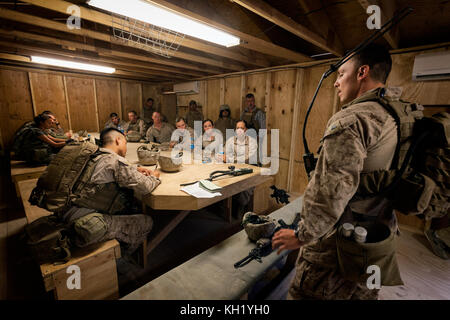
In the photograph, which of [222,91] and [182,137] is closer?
[182,137]

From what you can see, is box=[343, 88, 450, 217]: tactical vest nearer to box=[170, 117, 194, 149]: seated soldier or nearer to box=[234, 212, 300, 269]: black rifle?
box=[234, 212, 300, 269]: black rifle

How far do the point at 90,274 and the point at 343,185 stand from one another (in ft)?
6.12

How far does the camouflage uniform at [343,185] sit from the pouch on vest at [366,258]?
3.1 inches

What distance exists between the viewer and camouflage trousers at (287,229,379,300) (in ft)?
3.50

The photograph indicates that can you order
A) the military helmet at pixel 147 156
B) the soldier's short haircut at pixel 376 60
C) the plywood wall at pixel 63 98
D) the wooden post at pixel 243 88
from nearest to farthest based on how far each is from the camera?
the soldier's short haircut at pixel 376 60 < the military helmet at pixel 147 156 < the wooden post at pixel 243 88 < the plywood wall at pixel 63 98

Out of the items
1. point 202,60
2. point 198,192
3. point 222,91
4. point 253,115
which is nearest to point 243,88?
point 222,91

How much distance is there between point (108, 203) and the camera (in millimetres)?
1837

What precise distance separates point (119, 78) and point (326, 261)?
778 centimetres

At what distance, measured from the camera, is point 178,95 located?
6.71 m

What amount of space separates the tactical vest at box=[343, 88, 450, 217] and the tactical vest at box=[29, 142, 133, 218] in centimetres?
196

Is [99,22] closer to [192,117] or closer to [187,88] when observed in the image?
[192,117]

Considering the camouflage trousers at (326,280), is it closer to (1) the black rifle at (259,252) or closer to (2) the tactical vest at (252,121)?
(1) the black rifle at (259,252)

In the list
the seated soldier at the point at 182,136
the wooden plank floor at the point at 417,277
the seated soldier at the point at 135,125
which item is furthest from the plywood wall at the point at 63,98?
the wooden plank floor at the point at 417,277

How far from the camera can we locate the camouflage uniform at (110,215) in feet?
5.16
